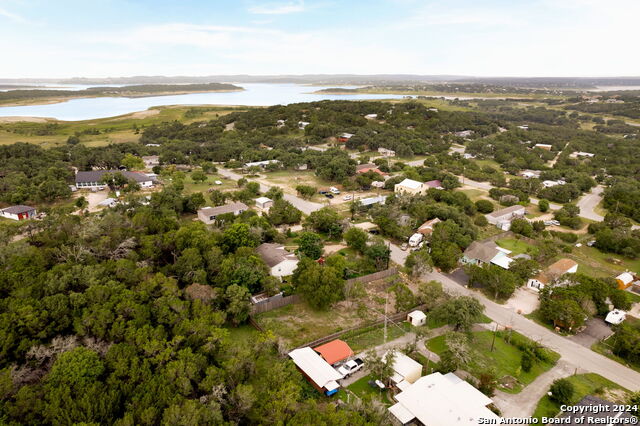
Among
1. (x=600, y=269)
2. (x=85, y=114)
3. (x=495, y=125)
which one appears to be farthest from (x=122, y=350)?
(x=85, y=114)

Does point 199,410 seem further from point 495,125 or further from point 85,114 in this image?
point 85,114

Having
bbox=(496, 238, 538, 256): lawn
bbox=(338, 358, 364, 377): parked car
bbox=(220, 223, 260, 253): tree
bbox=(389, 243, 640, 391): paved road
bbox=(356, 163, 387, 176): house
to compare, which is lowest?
bbox=(389, 243, 640, 391): paved road

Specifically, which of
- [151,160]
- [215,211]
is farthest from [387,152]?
[151,160]

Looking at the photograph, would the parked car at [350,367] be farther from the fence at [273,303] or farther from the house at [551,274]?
the house at [551,274]

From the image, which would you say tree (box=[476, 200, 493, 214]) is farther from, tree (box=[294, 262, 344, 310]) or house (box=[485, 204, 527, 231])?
tree (box=[294, 262, 344, 310])

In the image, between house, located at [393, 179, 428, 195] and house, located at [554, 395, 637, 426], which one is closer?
house, located at [554, 395, 637, 426]

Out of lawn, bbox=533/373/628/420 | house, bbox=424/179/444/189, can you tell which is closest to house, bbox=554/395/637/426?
lawn, bbox=533/373/628/420

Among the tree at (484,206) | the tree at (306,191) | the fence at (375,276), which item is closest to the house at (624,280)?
the tree at (484,206)
